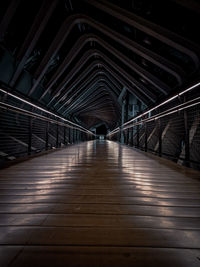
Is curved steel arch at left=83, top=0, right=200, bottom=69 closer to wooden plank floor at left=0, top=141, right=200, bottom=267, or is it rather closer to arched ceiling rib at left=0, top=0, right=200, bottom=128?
arched ceiling rib at left=0, top=0, right=200, bottom=128

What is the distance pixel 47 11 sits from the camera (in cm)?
645

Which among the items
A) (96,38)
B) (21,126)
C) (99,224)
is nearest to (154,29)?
(96,38)

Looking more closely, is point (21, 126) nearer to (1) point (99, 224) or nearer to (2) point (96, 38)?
(2) point (96, 38)

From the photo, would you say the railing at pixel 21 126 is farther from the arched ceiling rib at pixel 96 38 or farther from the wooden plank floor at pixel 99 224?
the arched ceiling rib at pixel 96 38

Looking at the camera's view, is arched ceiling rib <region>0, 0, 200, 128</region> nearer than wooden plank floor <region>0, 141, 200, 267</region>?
No

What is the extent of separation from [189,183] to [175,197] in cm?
58

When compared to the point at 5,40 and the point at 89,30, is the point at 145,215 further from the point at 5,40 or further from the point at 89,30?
the point at 89,30

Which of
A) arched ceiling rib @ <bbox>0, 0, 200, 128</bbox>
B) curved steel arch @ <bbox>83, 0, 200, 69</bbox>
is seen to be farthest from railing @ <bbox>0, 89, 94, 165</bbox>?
curved steel arch @ <bbox>83, 0, 200, 69</bbox>

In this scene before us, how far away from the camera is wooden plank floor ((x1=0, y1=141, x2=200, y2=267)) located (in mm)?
818

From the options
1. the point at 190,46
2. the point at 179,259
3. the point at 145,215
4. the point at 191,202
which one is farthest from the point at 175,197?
the point at 190,46

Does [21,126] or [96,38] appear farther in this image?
[96,38]

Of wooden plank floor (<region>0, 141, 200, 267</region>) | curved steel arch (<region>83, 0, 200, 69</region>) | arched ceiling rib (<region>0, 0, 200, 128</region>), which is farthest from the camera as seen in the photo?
arched ceiling rib (<region>0, 0, 200, 128</region>)

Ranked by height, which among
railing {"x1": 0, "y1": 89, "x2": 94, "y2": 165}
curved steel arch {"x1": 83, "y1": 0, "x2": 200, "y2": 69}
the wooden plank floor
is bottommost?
the wooden plank floor

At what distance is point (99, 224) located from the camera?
3.59 ft
